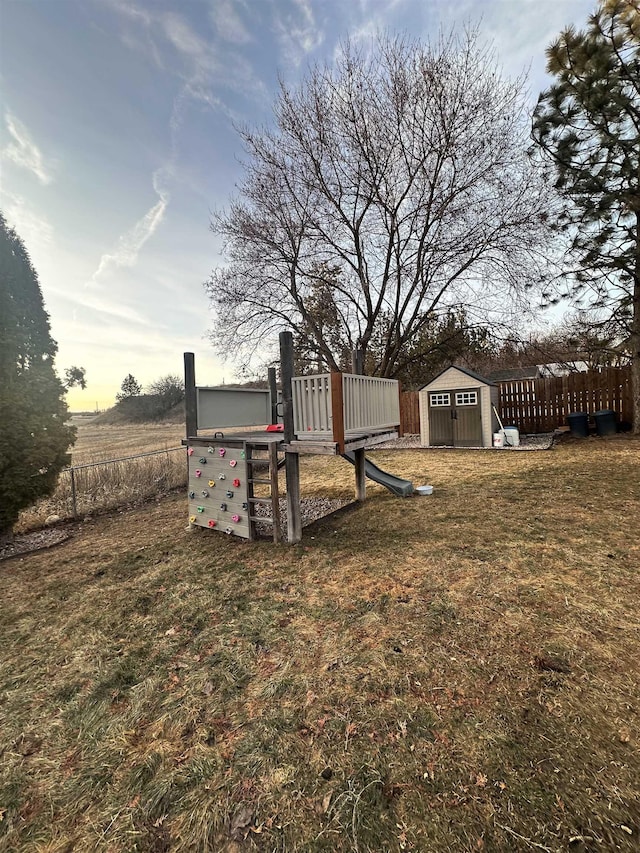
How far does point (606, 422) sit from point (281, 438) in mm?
10548

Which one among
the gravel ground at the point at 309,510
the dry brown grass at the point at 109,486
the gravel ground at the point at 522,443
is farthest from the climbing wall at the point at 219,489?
the gravel ground at the point at 522,443

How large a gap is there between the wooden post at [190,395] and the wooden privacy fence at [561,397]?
36.6 ft

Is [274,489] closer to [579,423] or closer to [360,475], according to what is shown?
[360,475]

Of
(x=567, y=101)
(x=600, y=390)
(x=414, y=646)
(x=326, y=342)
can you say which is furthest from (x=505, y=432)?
(x=414, y=646)

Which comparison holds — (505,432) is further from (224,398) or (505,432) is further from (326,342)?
(224,398)

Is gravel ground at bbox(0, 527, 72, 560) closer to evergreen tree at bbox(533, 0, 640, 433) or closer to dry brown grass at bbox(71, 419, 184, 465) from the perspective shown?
dry brown grass at bbox(71, 419, 184, 465)

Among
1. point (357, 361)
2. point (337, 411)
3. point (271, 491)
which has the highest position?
point (357, 361)

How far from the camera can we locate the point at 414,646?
216 cm

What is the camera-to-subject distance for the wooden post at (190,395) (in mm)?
4586

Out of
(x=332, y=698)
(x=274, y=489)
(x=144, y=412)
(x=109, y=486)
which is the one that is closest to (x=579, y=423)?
(x=274, y=489)

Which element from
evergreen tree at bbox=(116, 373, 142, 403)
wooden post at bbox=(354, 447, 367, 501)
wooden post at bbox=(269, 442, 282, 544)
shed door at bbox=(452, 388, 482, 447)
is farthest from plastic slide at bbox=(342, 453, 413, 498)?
evergreen tree at bbox=(116, 373, 142, 403)

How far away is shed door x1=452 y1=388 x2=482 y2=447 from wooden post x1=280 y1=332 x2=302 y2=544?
8030 millimetres

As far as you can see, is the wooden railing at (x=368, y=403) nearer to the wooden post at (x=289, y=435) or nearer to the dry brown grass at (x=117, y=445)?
the wooden post at (x=289, y=435)

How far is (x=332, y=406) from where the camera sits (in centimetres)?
380
